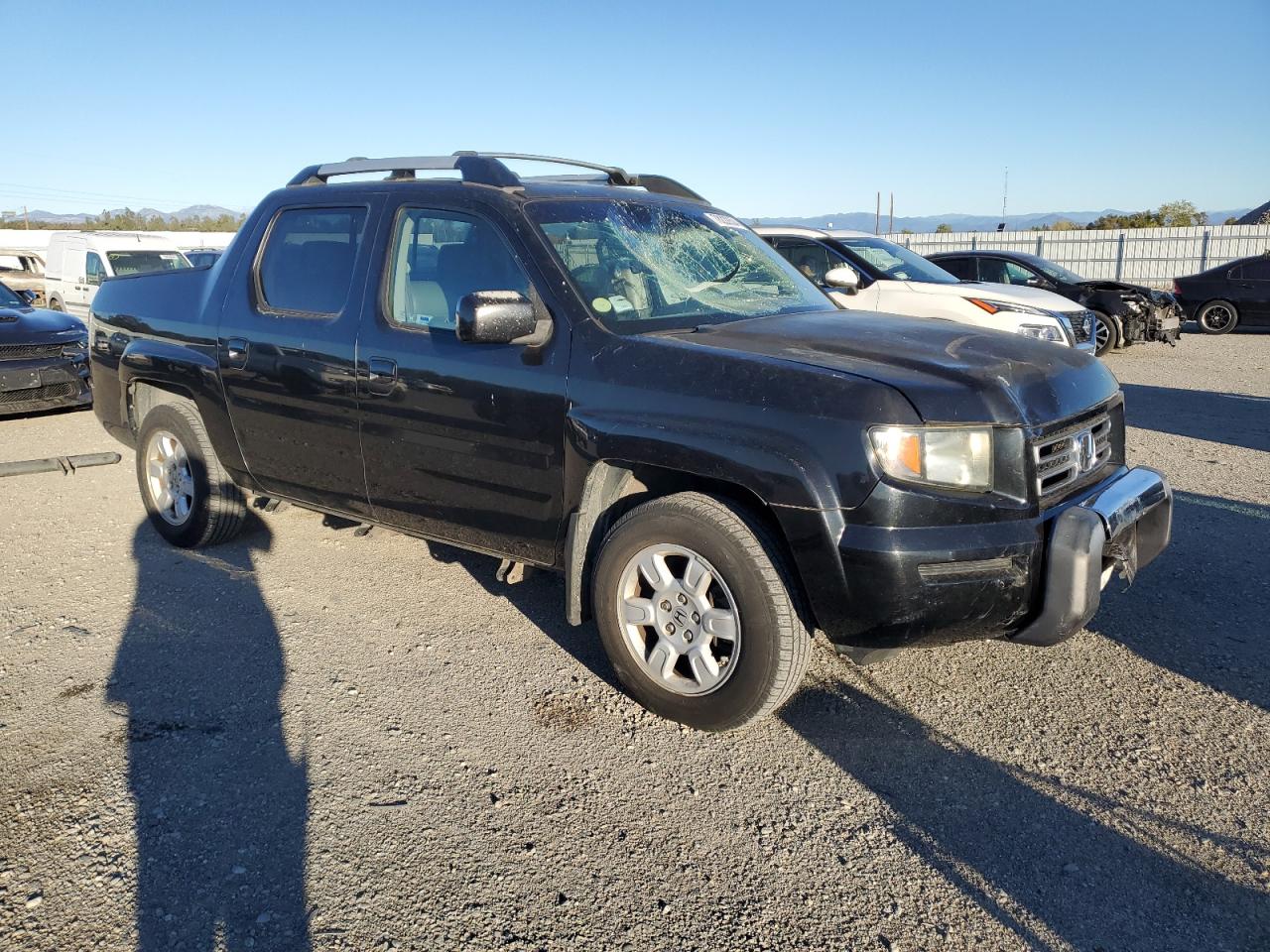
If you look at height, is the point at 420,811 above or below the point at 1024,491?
below

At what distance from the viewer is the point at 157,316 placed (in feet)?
17.3

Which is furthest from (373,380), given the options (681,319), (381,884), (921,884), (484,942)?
(921,884)

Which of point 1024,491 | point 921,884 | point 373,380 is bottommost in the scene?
point 921,884

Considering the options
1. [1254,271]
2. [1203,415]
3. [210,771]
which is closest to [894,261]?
[1203,415]

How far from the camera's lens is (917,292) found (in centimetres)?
1012

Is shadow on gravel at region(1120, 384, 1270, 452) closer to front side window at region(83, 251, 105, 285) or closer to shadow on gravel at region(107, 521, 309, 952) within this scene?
shadow on gravel at region(107, 521, 309, 952)

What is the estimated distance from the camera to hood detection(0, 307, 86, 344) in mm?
9383

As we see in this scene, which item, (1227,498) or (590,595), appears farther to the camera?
(1227,498)

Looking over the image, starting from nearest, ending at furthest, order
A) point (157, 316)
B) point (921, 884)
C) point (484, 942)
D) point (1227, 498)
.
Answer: point (484, 942), point (921, 884), point (157, 316), point (1227, 498)

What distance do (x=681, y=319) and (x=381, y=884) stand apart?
225 cm

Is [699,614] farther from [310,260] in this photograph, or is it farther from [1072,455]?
[310,260]

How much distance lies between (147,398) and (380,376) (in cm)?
221

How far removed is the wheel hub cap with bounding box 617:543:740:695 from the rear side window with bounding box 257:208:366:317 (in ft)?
6.28

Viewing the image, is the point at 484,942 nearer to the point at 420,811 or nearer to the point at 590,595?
the point at 420,811
